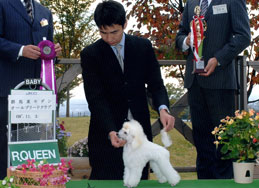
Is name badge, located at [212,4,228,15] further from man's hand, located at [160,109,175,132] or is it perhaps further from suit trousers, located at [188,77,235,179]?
man's hand, located at [160,109,175,132]

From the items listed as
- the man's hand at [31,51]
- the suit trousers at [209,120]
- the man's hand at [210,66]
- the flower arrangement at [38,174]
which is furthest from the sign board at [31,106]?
the suit trousers at [209,120]

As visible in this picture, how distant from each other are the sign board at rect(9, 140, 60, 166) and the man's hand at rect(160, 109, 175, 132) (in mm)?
657

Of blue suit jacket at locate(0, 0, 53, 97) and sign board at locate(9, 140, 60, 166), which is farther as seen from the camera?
blue suit jacket at locate(0, 0, 53, 97)

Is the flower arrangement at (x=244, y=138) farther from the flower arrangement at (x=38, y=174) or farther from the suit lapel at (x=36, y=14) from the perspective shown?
the suit lapel at (x=36, y=14)

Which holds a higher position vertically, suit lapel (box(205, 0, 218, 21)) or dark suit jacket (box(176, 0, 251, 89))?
suit lapel (box(205, 0, 218, 21))

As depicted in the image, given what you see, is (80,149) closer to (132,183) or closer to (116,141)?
(116,141)

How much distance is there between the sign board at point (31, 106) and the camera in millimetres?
1845

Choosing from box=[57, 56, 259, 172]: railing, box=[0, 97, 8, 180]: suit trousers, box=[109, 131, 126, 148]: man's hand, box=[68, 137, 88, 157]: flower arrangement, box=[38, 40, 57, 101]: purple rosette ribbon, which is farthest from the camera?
box=[57, 56, 259, 172]: railing

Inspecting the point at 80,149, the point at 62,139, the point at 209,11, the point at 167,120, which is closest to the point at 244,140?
the point at 167,120

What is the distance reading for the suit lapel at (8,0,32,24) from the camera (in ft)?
9.16

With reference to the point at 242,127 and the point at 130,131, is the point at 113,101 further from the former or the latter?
the point at 242,127

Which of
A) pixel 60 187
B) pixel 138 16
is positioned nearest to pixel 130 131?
pixel 60 187

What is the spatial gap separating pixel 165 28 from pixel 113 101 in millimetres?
2920

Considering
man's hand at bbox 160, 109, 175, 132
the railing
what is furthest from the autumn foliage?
man's hand at bbox 160, 109, 175, 132
